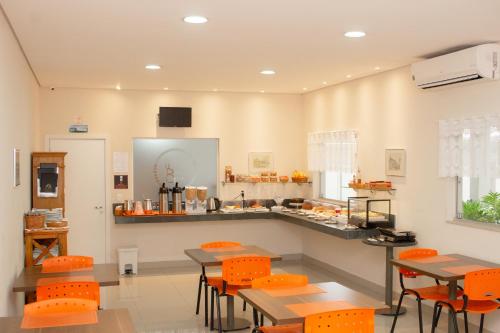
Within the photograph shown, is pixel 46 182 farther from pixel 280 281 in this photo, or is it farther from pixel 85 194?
pixel 280 281

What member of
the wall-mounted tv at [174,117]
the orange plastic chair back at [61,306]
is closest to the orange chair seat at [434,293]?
the orange plastic chair back at [61,306]

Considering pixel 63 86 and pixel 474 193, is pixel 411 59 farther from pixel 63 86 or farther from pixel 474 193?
pixel 63 86

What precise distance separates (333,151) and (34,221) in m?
4.33

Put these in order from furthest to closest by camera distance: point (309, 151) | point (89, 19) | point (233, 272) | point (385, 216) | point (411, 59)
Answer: point (309, 151) < point (385, 216) < point (411, 59) < point (233, 272) < point (89, 19)

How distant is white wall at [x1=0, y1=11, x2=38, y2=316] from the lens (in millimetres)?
4133

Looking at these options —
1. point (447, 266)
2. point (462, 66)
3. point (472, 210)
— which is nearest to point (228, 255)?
point (447, 266)

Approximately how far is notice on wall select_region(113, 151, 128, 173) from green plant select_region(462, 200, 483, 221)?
5077mm

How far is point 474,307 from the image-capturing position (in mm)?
4836

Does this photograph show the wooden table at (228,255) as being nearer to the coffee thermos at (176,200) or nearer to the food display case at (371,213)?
the food display case at (371,213)

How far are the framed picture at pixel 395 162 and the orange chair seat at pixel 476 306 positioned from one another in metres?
2.02

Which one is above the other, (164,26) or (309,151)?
(164,26)

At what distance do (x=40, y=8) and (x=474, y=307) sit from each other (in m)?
4.12

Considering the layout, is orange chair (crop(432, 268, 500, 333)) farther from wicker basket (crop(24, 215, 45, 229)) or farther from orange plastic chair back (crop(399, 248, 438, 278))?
wicker basket (crop(24, 215, 45, 229))

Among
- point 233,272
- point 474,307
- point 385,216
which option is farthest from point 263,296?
point 385,216
